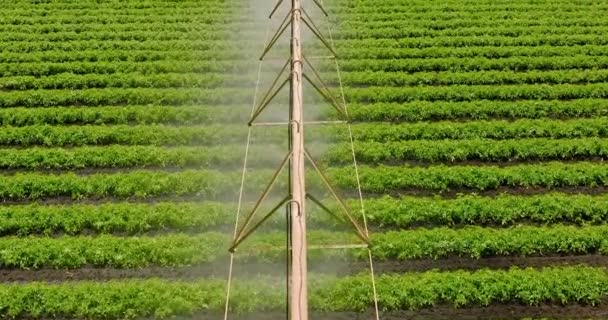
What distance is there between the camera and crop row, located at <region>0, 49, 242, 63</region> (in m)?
22.0

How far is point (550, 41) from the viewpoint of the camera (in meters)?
23.8

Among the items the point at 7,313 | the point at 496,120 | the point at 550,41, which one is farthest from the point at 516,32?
the point at 7,313

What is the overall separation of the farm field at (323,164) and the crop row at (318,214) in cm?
5

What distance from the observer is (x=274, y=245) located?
13.1 m

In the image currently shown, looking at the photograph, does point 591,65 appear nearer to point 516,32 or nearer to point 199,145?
point 516,32

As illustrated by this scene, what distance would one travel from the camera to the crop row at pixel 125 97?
19281 millimetres

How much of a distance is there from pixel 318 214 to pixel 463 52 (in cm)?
1218

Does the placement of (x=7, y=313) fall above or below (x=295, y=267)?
below

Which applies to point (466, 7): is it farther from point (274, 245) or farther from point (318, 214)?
point (274, 245)

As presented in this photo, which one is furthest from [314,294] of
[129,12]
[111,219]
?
[129,12]

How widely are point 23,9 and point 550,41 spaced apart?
24.9 m

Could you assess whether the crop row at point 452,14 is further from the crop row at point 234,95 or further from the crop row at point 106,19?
the crop row at point 234,95

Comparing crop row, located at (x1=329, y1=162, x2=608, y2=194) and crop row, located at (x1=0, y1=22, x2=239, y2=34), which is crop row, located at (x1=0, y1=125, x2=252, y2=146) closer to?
crop row, located at (x1=329, y1=162, x2=608, y2=194)

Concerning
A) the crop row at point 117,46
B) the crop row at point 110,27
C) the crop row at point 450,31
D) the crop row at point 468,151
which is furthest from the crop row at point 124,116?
the crop row at point 450,31
